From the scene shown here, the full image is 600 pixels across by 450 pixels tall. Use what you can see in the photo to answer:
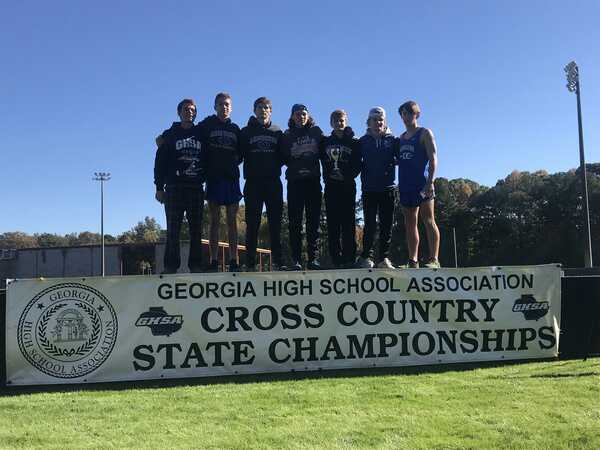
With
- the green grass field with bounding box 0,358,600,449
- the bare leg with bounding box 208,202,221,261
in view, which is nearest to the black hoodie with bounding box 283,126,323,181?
the bare leg with bounding box 208,202,221,261

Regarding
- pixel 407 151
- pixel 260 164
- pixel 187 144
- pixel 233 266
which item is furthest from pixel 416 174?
pixel 187 144

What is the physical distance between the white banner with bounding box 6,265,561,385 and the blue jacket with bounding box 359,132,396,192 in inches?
48.0

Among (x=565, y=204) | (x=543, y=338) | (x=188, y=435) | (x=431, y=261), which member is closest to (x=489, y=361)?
(x=543, y=338)

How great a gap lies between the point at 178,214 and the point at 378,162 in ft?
7.50

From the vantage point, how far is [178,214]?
253 inches

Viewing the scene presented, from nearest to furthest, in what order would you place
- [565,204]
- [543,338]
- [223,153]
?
[543,338]
[223,153]
[565,204]

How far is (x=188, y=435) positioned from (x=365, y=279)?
2511 mm

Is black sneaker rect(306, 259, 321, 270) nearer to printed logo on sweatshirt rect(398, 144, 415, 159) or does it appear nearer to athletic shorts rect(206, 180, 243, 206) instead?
athletic shorts rect(206, 180, 243, 206)

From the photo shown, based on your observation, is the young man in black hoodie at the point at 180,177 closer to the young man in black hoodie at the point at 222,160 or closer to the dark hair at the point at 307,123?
the young man in black hoodie at the point at 222,160

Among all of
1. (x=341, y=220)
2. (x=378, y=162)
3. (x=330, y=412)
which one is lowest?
(x=330, y=412)

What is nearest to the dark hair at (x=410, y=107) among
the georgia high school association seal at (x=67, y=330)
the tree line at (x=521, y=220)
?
the georgia high school association seal at (x=67, y=330)

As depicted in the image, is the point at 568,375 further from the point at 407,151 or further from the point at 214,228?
the point at 214,228

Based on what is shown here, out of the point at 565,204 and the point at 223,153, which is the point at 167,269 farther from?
the point at 565,204

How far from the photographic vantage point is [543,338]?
5.98 metres
